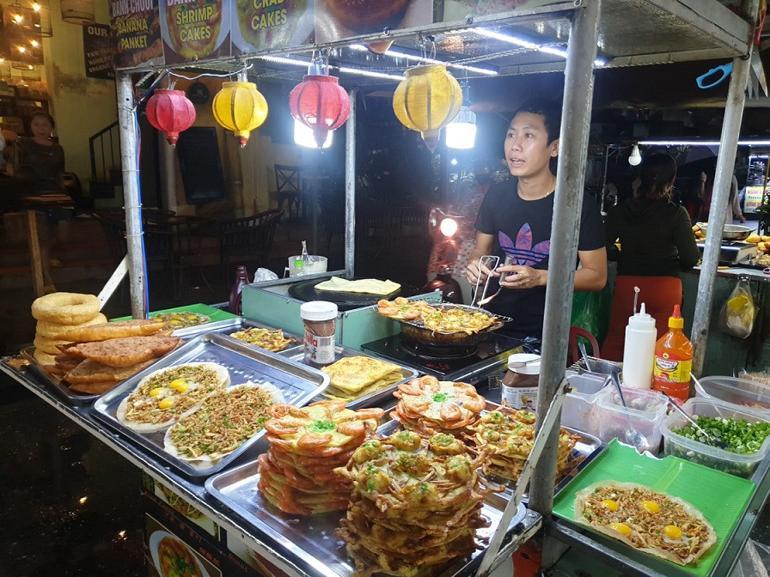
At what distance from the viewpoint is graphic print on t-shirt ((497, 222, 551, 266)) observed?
3375 millimetres

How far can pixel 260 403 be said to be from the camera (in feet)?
7.64

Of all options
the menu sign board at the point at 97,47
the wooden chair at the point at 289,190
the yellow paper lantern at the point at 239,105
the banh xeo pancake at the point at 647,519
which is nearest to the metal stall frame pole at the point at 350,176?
the yellow paper lantern at the point at 239,105

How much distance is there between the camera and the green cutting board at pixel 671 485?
1.58m

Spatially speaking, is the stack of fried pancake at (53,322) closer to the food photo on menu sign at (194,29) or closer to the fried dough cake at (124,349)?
the fried dough cake at (124,349)

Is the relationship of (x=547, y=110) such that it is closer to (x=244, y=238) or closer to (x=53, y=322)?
(x=53, y=322)

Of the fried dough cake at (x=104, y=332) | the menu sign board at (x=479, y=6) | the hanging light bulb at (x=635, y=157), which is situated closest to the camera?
the menu sign board at (x=479, y=6)

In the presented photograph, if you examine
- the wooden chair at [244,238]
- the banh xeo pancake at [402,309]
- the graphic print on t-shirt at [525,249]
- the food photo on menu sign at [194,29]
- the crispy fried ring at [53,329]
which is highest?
the food photo on menu sign at [194,29]

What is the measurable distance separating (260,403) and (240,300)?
185cm

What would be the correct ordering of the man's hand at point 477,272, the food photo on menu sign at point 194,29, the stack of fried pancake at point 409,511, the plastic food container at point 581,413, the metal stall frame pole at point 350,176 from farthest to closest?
the metal stall frame pole at point 350,176, the man's hand at point 477,272, the food photo on menu sign at point 194,29, the plastic food container at point 581,413, the stack of fried pancake at point 409,511

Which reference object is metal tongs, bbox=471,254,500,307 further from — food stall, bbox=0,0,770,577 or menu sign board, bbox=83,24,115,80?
menu sign board, bbox=83,24,115,80

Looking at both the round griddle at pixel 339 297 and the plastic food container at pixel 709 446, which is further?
the round griddle at pixel 339 297

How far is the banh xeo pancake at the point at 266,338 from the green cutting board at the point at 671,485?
5.78ft

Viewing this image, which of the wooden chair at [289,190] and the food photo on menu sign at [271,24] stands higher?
the food photo on menu sign at [271,24]

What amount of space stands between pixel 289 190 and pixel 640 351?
41.2ft
